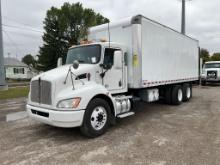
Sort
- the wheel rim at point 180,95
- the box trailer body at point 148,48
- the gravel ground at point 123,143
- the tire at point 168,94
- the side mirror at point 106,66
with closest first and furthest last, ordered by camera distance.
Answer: the gravel ground at point 123,143
the side mirror at point 106,66
the box trailer body at point 148,48
the tire at point 168,94
the wheel rim at point 180,95

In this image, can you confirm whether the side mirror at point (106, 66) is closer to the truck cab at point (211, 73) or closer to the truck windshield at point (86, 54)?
the truck windshield at point (86, 54)

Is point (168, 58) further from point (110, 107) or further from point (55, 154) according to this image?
point (55, 154)

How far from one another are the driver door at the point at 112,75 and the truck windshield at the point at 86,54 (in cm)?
26

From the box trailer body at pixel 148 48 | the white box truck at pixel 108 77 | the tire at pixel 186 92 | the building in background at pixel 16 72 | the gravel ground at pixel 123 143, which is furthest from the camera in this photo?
the building in background at pixel 16 72

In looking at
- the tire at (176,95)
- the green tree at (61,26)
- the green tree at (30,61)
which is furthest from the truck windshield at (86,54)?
the green tree at (30,61)

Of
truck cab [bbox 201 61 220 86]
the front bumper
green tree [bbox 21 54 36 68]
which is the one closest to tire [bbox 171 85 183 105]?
the front bumper

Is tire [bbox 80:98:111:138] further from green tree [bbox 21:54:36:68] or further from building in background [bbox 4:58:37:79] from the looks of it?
building in background [bbox 4:58:37:79]

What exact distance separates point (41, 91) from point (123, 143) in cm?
226

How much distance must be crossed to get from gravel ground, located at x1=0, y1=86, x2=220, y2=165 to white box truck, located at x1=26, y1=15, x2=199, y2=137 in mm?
485

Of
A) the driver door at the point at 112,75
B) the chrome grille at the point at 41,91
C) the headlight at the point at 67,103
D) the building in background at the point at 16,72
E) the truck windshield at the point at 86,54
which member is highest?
the building in background at the point at 16,72

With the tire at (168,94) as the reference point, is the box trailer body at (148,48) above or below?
above

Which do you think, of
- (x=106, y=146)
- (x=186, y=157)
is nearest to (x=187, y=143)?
(x=186, y=157)

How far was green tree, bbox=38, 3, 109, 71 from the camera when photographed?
91.0 feet

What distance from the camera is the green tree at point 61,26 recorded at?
91.0ft
